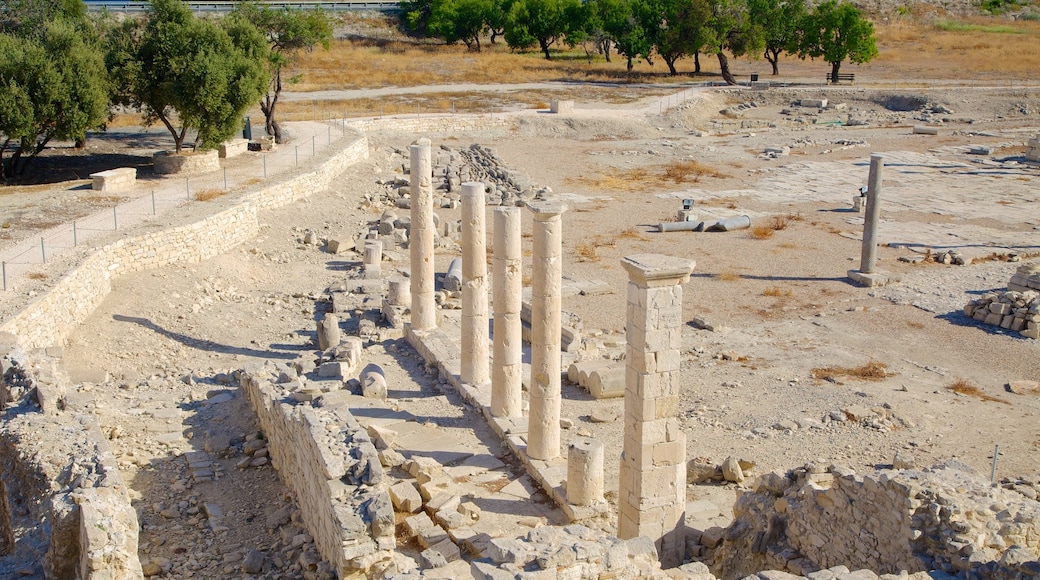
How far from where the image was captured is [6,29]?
1502 inches

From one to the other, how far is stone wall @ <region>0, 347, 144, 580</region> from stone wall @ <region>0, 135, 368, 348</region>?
3408mm

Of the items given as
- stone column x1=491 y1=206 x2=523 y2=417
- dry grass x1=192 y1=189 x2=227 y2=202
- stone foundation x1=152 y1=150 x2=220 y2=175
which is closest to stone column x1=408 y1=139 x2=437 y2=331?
stone column x1=491 y1=206 x2=523 y2=417

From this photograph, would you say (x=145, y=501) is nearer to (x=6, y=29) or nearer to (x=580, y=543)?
(x=580, y=543)

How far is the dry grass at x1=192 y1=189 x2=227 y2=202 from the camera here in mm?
28109

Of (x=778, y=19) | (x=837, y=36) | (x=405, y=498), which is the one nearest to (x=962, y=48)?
(x=837, y=36)

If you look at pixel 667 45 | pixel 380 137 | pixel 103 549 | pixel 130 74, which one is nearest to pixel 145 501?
pixel 103 549

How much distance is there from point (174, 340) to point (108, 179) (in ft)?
35.3

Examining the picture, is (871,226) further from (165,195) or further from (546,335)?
(165,195)

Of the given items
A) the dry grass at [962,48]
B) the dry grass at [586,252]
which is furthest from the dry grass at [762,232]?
the dry grass at [962,48]

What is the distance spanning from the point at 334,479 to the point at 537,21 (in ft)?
202

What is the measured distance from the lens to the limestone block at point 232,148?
3488 cm

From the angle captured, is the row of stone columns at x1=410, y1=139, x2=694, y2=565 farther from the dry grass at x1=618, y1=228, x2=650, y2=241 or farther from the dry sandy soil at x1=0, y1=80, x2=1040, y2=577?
the dry grass at x1=618, y1=228, x2=650, y2=241

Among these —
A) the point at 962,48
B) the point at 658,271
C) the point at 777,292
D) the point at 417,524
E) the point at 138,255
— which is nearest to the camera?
the point at 658,271

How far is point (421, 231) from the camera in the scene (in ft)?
61.2
